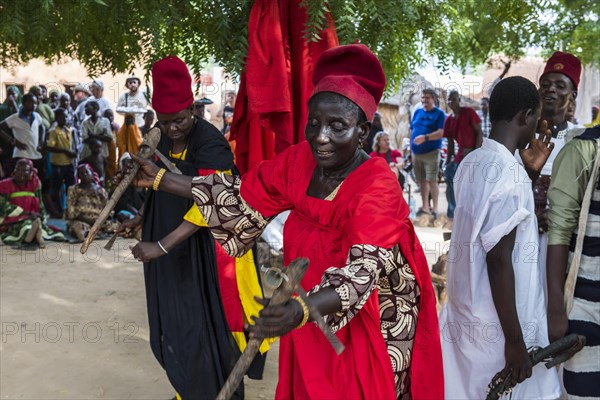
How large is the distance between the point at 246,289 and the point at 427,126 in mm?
8255

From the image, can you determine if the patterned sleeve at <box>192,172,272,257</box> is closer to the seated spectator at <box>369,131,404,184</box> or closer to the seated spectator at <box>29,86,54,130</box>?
the seated spectator at <box>369,131,404,184</box>

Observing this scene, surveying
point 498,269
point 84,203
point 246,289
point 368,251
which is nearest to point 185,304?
point 246,289

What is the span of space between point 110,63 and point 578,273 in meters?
3.22

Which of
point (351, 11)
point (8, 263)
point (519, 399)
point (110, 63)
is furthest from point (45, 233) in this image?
point (519, 399)

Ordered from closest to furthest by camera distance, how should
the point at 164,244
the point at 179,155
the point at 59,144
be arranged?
the point at 164,244
the point at 179,155
the point at 59,144

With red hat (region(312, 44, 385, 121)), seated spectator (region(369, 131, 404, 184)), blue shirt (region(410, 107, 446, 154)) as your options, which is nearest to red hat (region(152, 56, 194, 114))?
red hat (region(312, 44, 385, 121))

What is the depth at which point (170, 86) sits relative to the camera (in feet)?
11.8

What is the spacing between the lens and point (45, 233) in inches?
387

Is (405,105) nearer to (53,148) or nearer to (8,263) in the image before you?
(53,148)

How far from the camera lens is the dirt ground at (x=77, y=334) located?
470 centimetres

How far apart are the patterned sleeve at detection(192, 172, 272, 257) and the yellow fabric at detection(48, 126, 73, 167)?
30.0 ft

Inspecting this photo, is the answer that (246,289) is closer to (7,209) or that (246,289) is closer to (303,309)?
(303,309)

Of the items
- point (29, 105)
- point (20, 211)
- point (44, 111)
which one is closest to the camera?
point (20, 211)

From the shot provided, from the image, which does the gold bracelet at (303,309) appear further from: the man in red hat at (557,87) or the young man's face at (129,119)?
the young man's face at (129,119)
